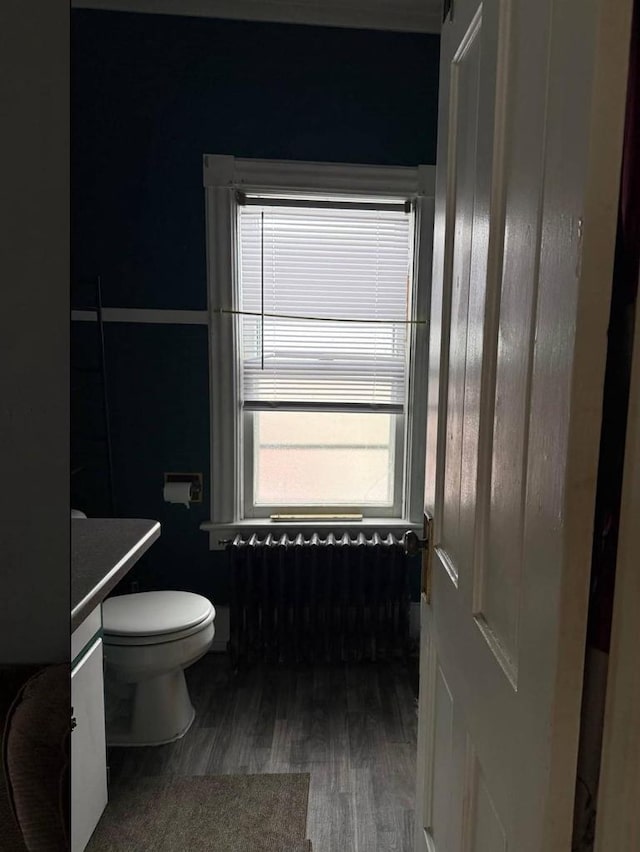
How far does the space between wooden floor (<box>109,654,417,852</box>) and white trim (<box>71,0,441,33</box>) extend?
287cm

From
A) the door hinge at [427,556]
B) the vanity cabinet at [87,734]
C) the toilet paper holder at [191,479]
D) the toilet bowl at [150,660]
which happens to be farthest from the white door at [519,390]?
the toilet paper holder at [191,479]

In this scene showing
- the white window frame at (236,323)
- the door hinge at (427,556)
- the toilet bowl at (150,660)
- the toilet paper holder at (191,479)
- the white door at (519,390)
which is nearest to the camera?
the white door at (519,390)

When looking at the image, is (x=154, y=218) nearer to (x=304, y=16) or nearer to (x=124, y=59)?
(x=124, y=59)

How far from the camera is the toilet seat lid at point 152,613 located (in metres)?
1.99

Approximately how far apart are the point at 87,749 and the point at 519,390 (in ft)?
5.15

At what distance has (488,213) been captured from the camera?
30.7 inches

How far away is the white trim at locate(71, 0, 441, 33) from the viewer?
7.81 feet

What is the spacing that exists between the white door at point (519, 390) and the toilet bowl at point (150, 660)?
3.90 ft

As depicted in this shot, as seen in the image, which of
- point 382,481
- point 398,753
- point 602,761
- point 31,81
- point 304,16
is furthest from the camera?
point 382,481

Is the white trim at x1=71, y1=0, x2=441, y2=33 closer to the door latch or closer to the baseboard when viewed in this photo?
the door latch

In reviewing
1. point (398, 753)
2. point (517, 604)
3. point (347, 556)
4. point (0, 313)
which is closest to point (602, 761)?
point (517, 604)

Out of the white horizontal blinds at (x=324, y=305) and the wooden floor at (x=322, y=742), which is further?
the white horizontal blinds at (x=324, y=305)

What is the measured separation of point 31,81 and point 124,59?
7.10 ft

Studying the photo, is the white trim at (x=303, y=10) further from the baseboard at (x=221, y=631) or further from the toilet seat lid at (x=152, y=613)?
the baseboard at (x=221, y=631)
